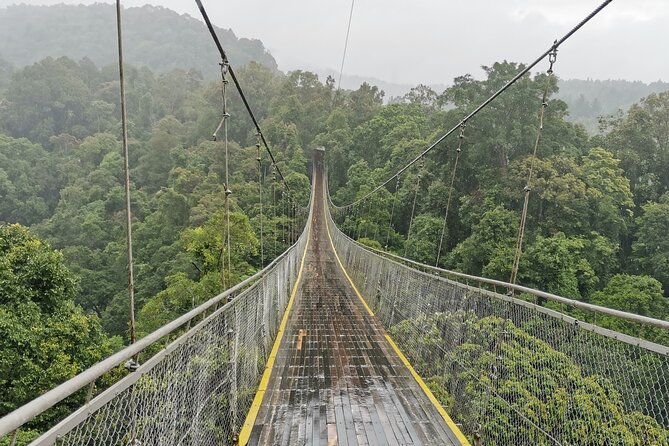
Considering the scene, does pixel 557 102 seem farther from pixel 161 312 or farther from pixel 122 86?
pixel 122 86

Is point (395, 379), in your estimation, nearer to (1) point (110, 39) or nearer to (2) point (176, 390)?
(2) point (176, 390)

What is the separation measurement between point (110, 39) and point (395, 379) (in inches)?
5684

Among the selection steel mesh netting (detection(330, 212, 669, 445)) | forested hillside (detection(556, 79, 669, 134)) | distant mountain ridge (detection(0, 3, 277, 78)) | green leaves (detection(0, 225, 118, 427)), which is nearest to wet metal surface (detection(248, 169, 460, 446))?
steel mesh netting (detection(330, 212, 669, 445))

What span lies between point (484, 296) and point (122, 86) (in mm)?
3058

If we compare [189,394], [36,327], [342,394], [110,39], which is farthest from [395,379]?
[110,39]

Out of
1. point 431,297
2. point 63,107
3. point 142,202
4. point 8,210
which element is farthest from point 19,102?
point 431,297

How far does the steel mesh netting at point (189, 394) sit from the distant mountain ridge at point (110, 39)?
11728cm

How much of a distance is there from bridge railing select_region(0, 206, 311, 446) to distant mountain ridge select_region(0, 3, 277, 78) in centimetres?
11741

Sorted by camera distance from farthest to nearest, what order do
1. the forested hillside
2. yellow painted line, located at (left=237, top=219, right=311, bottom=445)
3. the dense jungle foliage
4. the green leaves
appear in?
the forested hillside < the dense jungle foliage < the green leaves < yellow painted line, located at (left=237, top=219, right=311, bottom=445)

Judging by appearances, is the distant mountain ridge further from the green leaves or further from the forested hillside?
the green leaves

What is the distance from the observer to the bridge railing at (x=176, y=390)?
1.26 m

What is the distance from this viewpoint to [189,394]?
2.41 meters

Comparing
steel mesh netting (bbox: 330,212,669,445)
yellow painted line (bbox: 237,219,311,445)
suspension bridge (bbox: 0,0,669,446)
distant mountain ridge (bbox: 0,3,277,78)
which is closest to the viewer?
suspension bridge (bbox: 0,0,669,446)

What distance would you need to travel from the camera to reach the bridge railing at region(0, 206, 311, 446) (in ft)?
4.15
